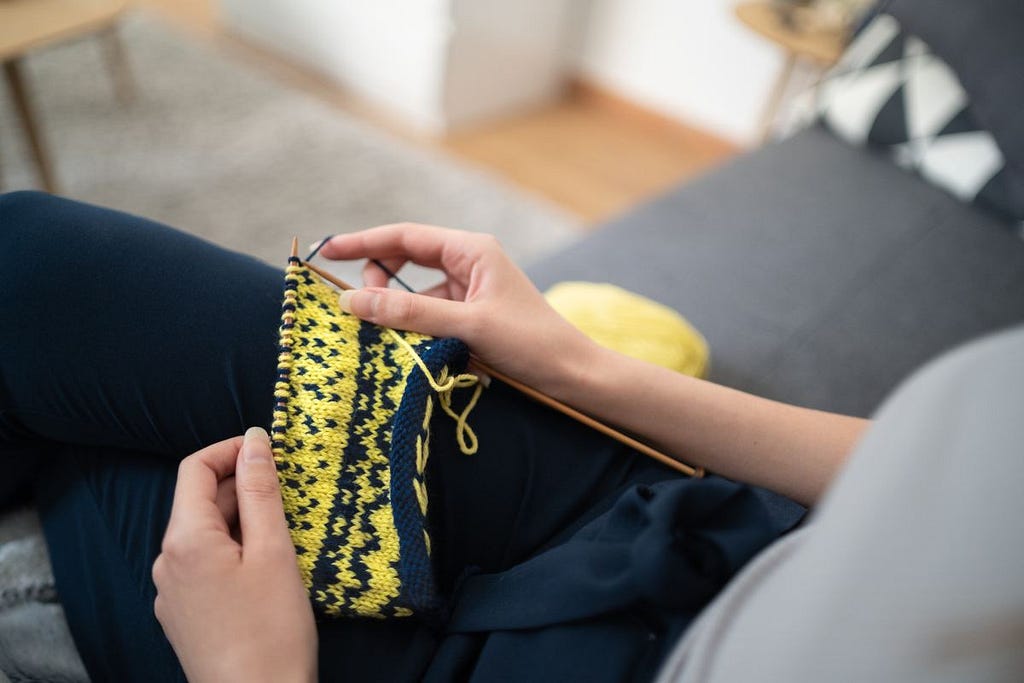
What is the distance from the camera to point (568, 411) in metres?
0.63

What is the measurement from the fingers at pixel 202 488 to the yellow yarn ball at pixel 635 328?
0.45m

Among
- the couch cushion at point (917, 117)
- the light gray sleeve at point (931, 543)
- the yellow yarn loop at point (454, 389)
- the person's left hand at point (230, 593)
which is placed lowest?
the person's left hand at point (230, 593)

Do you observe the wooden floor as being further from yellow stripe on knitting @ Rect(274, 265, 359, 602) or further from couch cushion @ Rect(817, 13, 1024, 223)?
yellow stripe on knitting @ Rect(274, 265, 359, 602)

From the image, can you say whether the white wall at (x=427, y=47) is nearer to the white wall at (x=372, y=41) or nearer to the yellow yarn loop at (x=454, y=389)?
the white wall at (x=372, y=41)

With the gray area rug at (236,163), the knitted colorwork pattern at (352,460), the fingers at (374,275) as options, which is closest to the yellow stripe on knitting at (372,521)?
the knitted colorwork pattern at (352,460)

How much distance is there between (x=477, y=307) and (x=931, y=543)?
1.47ft

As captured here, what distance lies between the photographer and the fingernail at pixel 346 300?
0.62 m

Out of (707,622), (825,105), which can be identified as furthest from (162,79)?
(707,622)

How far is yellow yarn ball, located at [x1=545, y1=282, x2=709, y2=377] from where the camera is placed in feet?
2.83

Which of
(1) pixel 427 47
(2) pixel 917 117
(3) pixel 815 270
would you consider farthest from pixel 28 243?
(1) pixel 427 47

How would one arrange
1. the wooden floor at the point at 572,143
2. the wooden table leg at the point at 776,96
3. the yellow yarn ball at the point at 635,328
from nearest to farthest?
the yellow yarn ball at the point at 635,328
the wooden table leg at the point at 776,96
the wooden floor at the point at 572,143

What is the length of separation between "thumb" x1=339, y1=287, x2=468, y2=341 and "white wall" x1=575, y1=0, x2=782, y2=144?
1.88 m

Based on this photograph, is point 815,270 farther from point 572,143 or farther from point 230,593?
point 572,143

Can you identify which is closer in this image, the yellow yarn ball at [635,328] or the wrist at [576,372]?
the wrist at [576,372]
